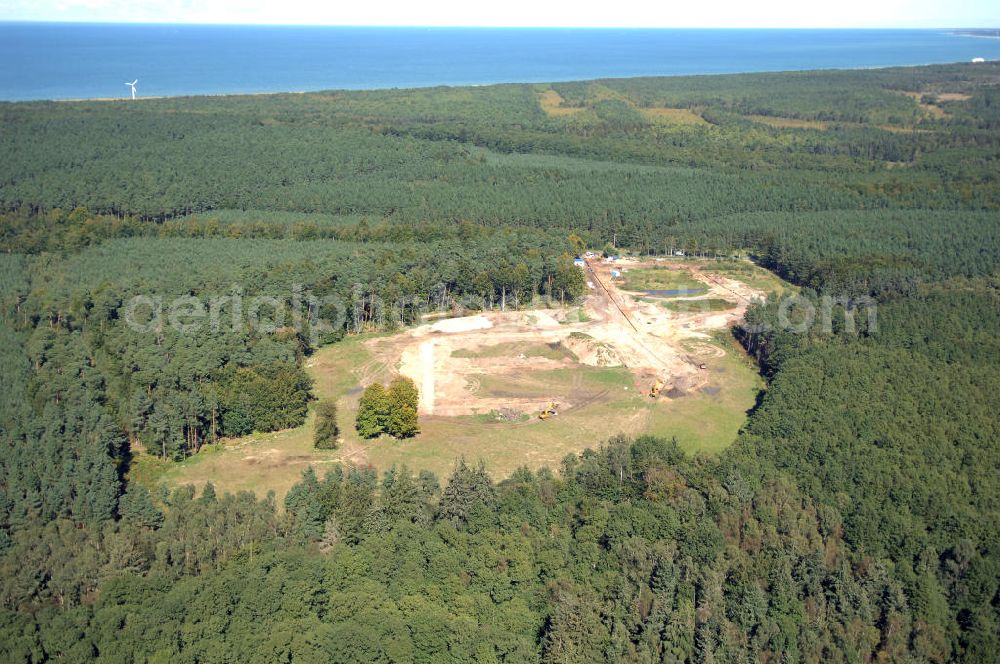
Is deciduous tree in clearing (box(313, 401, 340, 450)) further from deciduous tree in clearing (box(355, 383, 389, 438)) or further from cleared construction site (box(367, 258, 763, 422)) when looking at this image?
cleared construction site (box(367, 258, 763, 422))

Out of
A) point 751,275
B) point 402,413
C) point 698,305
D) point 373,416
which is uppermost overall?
point 751,275

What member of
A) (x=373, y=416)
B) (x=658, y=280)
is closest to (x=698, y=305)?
(x=658, y=280)

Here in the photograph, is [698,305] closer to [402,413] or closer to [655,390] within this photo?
[655,390]

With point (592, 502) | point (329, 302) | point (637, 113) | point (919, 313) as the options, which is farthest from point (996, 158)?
point (592, 502)

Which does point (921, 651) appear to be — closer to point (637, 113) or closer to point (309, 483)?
point (309, 483)

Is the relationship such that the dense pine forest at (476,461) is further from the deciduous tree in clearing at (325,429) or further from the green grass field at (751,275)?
the deciduous tree in clearing at (325,429)

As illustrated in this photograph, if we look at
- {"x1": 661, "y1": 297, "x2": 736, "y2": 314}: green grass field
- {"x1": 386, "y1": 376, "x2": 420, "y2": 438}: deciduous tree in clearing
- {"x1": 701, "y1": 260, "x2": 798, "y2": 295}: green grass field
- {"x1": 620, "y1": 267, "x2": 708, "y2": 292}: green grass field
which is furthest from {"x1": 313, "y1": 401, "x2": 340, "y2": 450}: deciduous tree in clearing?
{"x1": 701, "y1": 260, "x2": 798, "y2": 295}: green grass field
